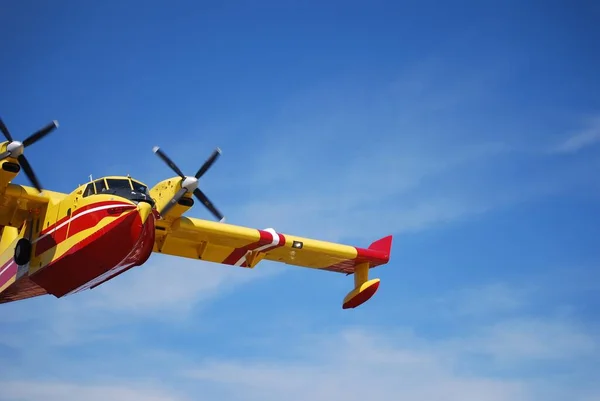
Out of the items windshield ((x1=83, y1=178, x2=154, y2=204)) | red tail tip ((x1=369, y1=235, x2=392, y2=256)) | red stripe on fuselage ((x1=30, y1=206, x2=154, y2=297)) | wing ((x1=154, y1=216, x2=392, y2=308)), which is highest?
red tail tip ((x1=369, y1=235, x2=392, y2=256))

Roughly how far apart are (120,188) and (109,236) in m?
1.56

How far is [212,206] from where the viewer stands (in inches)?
1077

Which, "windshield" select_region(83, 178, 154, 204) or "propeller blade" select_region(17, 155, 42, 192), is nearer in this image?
"windshield" select_region(83, 178, 154, 204)

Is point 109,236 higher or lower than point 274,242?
lower

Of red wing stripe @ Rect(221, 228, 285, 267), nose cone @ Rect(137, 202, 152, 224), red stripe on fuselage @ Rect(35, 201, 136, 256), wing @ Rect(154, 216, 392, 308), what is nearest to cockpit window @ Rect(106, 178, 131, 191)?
red stripe on fuselage @ Rect(35, 201, 136, 256)

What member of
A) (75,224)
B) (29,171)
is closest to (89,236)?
(75,224)

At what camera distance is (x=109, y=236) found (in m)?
22.2

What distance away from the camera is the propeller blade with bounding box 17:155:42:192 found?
934 inches

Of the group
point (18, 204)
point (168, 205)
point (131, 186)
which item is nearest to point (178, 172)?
point (168, 205)

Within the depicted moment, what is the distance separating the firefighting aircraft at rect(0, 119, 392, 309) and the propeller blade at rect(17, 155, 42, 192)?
0.03 m

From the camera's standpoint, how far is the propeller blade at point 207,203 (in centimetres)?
2714

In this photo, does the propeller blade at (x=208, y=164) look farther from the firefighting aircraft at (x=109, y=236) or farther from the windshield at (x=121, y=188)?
the windshield at (x=121, y=188)

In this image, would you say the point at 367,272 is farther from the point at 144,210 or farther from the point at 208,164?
the point at 144,210

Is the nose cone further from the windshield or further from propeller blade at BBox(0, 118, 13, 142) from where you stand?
propeller blade at BBox(0, 118, 13, 142)
